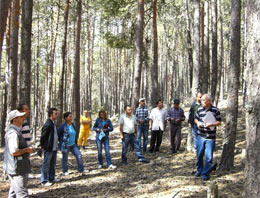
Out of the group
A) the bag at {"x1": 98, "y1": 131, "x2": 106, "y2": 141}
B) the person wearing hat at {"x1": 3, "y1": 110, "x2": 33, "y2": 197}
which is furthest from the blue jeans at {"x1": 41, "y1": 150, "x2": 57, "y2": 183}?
the person wearing hat at {"x1": 3, "y1": 110, "x2": 33, "y2": 197}

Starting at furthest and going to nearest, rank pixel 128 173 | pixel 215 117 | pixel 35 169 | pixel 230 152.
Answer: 1. pixel 35 169
2. pixel 128 173
3. pixel 230 152
4. pixel 215 117

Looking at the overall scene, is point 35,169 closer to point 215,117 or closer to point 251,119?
point 215,117

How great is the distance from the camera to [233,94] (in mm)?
6629

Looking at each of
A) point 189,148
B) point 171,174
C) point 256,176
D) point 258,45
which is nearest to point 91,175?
point 171,174

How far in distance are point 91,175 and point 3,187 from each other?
240 centimetres

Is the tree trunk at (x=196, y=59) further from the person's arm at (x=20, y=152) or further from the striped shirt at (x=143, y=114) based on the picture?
the person's arm at (x=20, y=152)

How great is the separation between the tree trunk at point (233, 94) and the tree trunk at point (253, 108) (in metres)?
3.24

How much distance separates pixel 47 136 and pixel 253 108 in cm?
502

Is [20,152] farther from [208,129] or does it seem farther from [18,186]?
[208,129]

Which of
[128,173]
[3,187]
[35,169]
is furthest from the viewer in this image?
[35,169]

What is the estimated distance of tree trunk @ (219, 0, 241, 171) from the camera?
662cm

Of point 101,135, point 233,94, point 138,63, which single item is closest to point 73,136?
point 101,135

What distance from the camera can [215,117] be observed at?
6.16m

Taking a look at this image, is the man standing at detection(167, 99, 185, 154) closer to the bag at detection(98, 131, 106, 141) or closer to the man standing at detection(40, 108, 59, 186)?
the bag at detection(98, 131, 106, 141)
